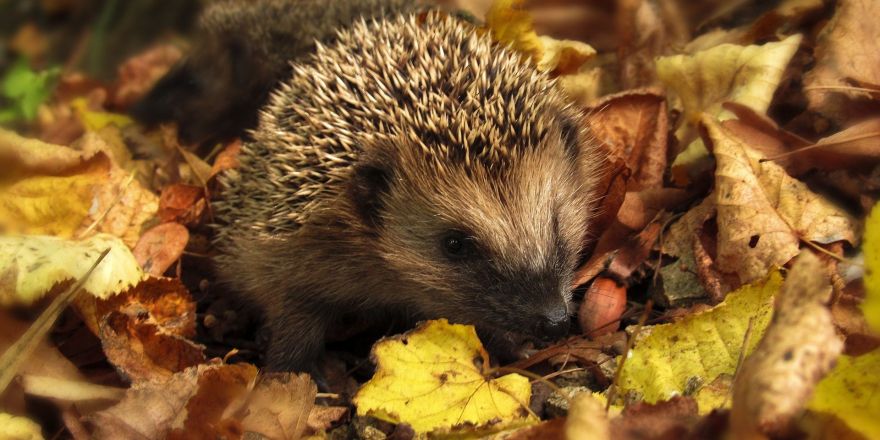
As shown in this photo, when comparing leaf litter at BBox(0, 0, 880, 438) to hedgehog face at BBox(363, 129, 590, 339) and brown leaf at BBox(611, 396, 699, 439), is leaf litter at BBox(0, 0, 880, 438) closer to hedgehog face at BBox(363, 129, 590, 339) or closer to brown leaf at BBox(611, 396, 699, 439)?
brown leaf at BBox(611, 396, 699, 439)

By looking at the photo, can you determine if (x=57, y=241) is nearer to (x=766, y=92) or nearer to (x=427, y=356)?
(x=427, y=356)

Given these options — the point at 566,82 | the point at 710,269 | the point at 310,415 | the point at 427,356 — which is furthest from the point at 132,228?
the point at 710,269

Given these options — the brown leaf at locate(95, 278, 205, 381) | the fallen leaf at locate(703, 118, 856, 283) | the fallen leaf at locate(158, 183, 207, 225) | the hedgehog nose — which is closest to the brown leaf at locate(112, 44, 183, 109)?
the fallen leaf at locate(158, 183, 207, 225)

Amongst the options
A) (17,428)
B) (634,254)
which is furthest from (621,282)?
(17,428)

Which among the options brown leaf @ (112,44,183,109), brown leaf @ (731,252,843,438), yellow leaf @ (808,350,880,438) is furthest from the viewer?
brown leaf @ (112,44,183,109)

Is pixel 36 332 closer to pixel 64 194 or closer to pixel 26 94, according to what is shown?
pixel 64 194

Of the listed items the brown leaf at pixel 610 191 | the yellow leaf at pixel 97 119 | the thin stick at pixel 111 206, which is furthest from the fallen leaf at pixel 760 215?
the yellow leaf at pixel 97 119

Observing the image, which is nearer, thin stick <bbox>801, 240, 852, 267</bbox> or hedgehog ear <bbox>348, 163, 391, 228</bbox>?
thin stick <bbox>801, 240, 852, 267</bbox>
